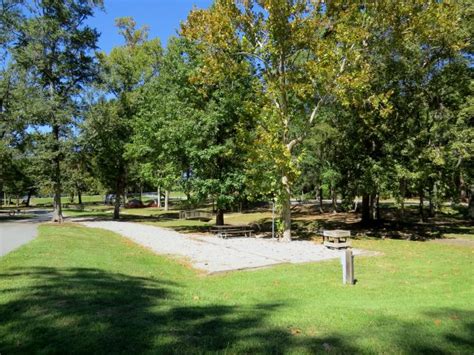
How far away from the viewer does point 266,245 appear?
17.0 m

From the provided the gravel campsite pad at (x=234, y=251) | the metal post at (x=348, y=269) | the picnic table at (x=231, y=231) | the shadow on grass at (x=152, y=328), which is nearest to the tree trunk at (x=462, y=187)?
the gravel campsite pad at (x=234, y=251)

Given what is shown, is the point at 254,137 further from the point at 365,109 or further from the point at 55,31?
the point at 55,31

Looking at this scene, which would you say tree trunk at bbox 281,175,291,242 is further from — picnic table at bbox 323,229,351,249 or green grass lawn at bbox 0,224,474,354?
green grass lawn at bbox 0,224,474,354

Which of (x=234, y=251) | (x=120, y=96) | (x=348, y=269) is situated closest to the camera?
(x=348, y=269)

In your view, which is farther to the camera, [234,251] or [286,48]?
[286,48]

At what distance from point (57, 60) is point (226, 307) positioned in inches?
980

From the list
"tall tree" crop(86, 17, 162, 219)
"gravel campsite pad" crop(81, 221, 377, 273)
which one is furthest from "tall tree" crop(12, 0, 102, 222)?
"gravel campsite pad" crop(81, 221, 377, 273)

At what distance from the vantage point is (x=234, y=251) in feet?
49.8

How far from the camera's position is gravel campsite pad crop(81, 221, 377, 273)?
1264 cm

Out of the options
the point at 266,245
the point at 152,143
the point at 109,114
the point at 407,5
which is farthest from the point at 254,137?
the point at 109,114

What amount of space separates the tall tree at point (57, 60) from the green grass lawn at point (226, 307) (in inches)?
624

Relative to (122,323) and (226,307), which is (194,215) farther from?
(122,323)

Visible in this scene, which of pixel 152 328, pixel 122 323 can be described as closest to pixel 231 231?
pixel 122 323

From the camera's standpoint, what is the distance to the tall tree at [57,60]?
83.9ft
